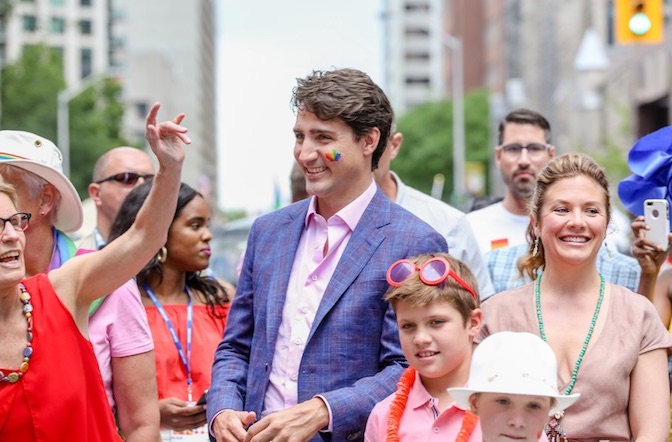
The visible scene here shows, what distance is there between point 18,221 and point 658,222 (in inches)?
112

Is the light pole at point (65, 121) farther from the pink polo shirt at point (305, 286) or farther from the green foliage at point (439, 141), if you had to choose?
the pink polo shirt at point (305, 286)

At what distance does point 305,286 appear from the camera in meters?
4.82

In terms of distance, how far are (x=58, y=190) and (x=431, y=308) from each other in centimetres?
157

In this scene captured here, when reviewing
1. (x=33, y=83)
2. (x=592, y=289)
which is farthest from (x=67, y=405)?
(x=33, y=83)

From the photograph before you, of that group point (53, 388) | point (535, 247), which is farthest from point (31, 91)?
point (53, 388)

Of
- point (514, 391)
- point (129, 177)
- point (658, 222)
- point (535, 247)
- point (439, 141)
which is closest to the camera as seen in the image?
point (514, 391)

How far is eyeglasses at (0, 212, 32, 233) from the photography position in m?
4.16

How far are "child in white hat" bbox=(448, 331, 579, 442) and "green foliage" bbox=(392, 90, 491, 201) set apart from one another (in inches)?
3105

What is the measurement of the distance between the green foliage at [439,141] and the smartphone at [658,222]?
77217mm

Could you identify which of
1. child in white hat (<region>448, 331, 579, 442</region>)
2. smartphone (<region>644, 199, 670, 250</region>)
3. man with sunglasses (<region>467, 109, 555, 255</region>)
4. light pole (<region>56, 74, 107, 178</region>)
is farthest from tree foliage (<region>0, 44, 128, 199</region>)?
child in white hat (<region>448, 331, 579, 442</region>)

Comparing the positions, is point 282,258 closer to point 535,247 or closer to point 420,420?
point 420,420

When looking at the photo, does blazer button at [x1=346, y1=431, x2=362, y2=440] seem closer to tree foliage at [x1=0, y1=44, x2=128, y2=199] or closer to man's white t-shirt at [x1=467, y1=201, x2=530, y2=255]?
man's white t-shirt at [x1=467, y1=201, x2=530, y2=255]

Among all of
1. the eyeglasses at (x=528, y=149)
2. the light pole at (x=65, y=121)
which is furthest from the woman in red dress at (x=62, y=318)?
the light pole at (x=65, y=121)

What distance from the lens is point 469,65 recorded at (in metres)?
105
